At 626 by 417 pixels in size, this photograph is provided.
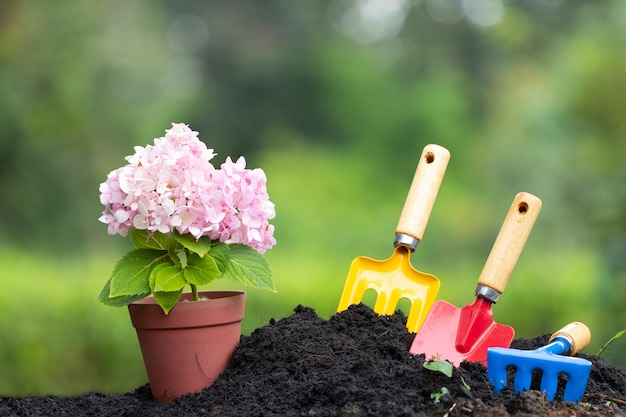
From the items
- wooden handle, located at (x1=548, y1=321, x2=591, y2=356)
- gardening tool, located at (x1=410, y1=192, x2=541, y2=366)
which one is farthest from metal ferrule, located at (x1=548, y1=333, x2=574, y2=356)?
gardening tool, located at (x1=410, y1=192, x2=541, y2=366)

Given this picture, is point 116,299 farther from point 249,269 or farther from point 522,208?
point 522,208

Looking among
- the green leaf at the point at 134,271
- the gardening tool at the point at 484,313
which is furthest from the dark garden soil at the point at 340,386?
the green leaf at the point at 134,271

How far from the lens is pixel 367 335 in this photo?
191cm

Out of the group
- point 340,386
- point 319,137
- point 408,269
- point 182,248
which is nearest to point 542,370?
point 340,386

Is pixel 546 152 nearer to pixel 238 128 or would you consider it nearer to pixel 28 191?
pixel 238 128

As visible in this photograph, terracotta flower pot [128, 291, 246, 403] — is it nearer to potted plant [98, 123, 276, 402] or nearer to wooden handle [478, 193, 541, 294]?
potted plant [98, 123, 276, 402]

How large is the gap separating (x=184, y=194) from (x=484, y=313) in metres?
0.91

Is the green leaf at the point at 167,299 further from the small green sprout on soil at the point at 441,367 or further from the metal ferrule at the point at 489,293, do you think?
the metal ferrule at the point at 489,293

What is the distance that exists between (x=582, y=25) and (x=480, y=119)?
147 centimetres

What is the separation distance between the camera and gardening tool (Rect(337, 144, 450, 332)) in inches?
84.5

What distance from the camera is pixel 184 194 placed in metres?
1.78

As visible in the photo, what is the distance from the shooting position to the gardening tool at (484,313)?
76.9 inches

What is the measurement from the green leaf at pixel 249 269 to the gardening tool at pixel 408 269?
386 mm

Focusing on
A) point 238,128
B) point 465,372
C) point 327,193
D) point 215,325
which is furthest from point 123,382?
Answer: point 238,128
